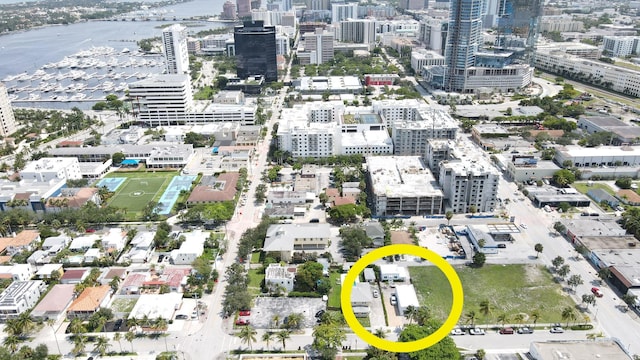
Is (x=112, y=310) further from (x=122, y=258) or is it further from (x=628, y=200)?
(x=628, y=200)

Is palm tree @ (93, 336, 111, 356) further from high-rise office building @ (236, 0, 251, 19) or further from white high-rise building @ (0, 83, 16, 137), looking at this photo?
high-rise office building @ (236, 0, 251, 19)

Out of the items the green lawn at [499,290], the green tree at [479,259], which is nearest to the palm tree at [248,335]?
the green lawn at [499,290]

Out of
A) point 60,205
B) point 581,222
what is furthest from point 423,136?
point 60,205

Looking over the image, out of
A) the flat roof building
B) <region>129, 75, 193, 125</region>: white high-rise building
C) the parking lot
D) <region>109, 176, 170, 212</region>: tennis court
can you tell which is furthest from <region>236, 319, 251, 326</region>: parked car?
<region>129, 75, 193, 125</region>: white high-rise building

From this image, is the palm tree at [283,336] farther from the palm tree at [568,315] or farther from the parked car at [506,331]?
the palm tree at [568,315]

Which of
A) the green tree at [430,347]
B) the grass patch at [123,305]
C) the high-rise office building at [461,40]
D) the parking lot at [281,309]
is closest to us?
the green tree at [430,347]
